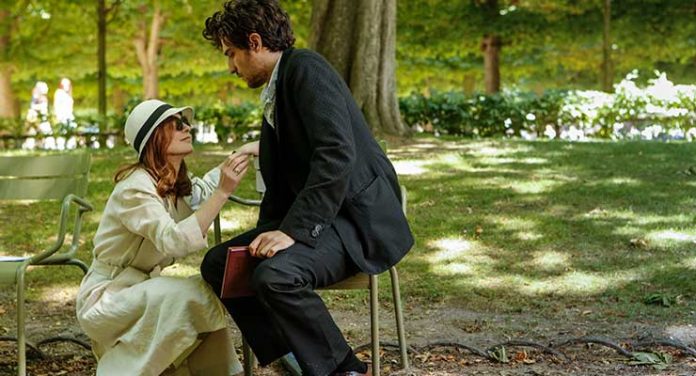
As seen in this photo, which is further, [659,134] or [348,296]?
[659,134]

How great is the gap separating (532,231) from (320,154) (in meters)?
4.64

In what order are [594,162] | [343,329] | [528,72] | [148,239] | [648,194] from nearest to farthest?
[148,239] → [343,329] → [648,194] → [594,162] → [528,72]

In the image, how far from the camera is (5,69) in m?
23.8

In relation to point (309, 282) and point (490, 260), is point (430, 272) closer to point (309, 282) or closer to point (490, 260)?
point (490, 260)

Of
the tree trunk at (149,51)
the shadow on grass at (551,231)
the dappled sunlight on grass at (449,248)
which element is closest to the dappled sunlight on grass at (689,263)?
the shadow on grass at (551,231)

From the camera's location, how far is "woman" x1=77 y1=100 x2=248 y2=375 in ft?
13.0

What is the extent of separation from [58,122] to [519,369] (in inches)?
508

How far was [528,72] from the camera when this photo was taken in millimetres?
29438

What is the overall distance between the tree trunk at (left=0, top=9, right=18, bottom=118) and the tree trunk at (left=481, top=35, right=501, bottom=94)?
9.84m

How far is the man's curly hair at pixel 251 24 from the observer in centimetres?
387

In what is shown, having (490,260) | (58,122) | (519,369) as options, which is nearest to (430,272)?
(490,260)

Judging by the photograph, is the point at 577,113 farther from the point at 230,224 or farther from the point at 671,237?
the point at 230,224

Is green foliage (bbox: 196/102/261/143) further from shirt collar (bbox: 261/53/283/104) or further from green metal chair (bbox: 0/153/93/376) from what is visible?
shirt collar (bbox: 261/53/283/104)

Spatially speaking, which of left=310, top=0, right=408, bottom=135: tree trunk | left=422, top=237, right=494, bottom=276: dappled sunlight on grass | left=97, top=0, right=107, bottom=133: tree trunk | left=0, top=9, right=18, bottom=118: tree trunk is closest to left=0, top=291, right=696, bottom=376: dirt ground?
left=422, top=237, right=494, bottom=276: dappled sunlight on grass
